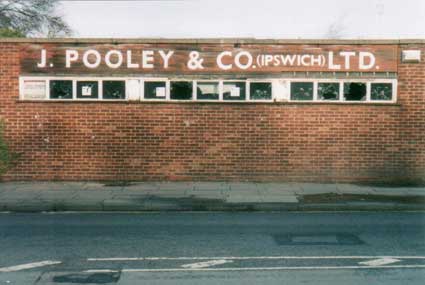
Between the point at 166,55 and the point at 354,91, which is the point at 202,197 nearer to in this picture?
the point at 166,55

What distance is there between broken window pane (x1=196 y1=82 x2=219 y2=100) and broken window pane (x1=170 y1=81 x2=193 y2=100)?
22cm

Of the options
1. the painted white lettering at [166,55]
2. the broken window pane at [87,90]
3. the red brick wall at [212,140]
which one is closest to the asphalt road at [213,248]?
the red brick wall at [212,140]

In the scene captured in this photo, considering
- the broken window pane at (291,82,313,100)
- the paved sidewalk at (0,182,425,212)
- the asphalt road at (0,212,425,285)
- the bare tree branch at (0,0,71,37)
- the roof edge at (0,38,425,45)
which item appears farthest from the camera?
the bare tree branch at (0,0,71,37)

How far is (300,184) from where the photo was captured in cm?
1573

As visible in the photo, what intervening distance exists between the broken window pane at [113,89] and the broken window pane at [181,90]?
1311 millimetres

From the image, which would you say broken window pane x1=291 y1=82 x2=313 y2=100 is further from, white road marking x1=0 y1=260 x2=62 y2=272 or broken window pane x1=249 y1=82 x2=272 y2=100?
white road marking x1=0 y1=260 x2=62 y2=272

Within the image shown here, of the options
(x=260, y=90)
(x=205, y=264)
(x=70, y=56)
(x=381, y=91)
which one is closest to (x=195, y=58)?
(x=260, y=90)

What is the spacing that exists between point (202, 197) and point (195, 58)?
4.26 m

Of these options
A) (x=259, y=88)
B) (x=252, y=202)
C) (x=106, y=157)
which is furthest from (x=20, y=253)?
(x=259, y=88)

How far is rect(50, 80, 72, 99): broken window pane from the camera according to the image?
16078 mm

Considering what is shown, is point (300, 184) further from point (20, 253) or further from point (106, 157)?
point (20, 253)

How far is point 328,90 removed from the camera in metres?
16.0

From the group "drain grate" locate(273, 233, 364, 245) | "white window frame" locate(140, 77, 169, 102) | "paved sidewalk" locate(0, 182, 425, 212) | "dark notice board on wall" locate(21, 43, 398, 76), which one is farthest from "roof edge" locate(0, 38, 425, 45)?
"drain grate" locate(273, 233, 364, 245)

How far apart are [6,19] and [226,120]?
23653mm
